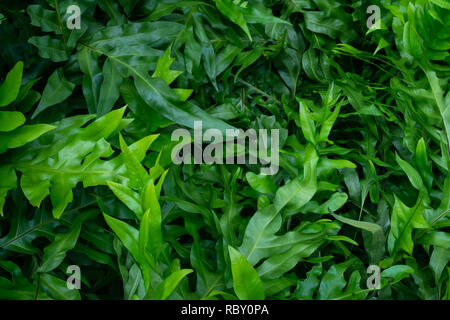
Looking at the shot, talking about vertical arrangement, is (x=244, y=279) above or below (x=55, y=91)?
below

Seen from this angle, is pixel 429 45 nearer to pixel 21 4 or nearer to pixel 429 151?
pixel 429 151

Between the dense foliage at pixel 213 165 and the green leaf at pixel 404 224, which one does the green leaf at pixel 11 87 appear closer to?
the dense foliage at pixel 213 165

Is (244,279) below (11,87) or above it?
below

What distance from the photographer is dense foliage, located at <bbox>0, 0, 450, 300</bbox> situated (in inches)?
23.4

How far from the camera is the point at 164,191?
675mm

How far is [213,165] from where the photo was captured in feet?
2.36

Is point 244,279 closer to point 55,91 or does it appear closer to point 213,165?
point 213,165

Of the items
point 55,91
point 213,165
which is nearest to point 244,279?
point 213,165

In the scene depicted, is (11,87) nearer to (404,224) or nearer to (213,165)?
(213,165)

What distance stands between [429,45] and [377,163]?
0.84 ft

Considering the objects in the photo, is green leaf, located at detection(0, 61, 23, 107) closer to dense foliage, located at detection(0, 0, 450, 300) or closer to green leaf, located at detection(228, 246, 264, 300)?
dense foliage, located at detection(0, 0, 450, 300)

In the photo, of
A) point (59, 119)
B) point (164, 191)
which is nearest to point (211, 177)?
point (164, 191)

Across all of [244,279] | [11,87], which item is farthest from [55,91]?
[244,279]

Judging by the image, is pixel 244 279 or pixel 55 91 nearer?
pixel 244 279
